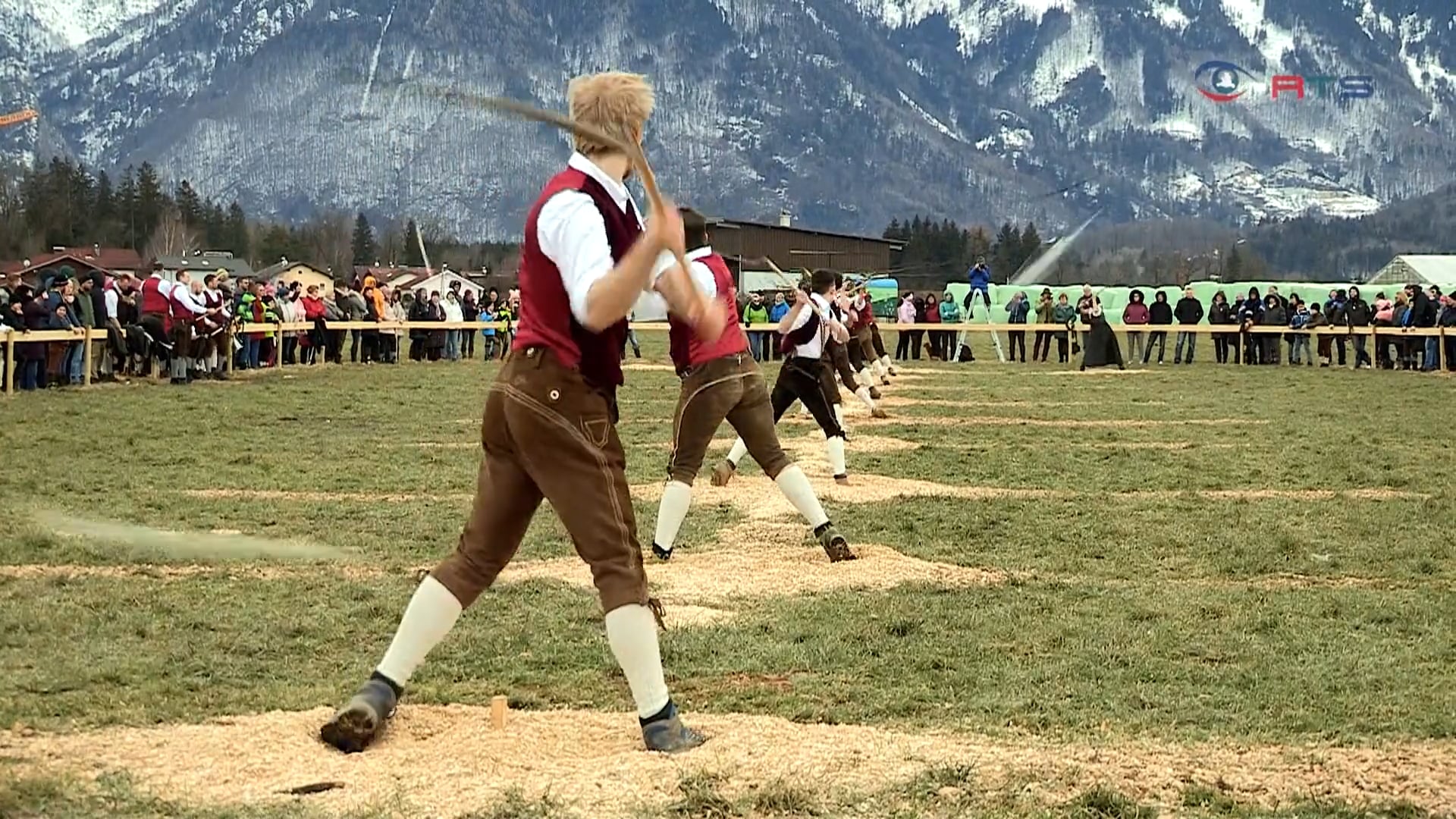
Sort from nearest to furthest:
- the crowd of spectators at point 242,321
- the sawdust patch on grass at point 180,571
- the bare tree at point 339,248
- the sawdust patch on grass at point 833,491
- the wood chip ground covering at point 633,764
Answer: the wood chip ground covering at point 633,764 → the sawdust patch on grass at point 180,571 → the sawdust patch on grass at point 833,491 → the crowd of spectators at point 242,321 → the bare tree at point 339,248

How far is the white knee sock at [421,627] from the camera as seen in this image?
21.3 ft

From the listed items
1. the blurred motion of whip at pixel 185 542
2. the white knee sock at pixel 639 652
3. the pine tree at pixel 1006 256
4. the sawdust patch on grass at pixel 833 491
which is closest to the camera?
the white knee sock at pixel 639 652

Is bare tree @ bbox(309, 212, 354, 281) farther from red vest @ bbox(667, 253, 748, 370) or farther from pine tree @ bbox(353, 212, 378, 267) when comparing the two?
red vest @ bbox(667, 253, 748, 370)

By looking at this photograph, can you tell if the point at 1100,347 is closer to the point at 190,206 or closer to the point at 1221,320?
the point at 1221,320

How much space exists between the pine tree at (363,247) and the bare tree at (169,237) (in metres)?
33.8

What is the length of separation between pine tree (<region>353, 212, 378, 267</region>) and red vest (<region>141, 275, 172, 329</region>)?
1382 inches

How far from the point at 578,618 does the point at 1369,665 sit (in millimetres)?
3918

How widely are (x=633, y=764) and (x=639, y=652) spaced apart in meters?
0.48

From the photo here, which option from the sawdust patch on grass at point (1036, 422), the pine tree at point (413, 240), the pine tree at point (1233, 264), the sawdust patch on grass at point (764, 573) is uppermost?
the pine tree at point (1233, 264)

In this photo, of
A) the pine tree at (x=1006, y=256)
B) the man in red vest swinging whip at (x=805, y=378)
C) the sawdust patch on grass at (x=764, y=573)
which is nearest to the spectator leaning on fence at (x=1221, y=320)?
the man in red vest swinging whip at (x=805, y=378)

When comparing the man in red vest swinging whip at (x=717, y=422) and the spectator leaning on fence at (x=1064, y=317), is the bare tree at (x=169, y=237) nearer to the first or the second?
the spectator leaning on fence at (x=1064, y=317)

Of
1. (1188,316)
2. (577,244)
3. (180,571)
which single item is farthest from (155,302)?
(1188,316)

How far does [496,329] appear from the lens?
1710 inches

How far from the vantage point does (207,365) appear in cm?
3158
